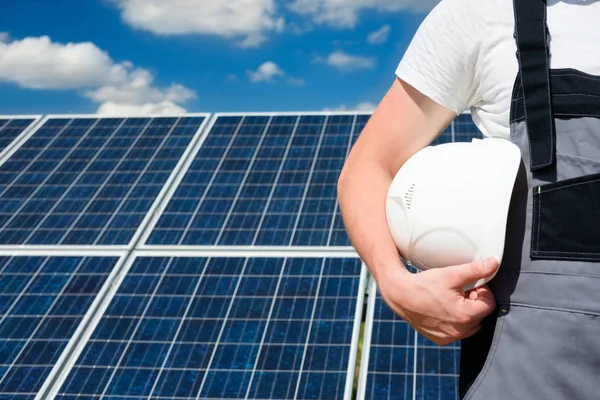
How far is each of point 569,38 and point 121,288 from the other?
552cm

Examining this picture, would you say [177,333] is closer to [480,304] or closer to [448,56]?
[448,56]

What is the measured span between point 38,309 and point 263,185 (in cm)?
258

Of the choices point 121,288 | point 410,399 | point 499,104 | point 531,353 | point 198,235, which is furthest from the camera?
point 198,235

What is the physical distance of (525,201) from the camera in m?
1.80

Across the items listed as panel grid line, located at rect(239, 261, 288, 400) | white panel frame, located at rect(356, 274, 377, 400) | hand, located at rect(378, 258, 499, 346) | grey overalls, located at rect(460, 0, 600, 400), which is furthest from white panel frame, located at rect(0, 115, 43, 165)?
grey overalls, located at rect(460, 0, 600, 400)

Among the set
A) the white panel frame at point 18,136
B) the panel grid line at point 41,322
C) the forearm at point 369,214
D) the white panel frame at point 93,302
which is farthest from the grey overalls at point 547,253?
the white panel frame at point 18,136

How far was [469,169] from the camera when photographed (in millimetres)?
1850

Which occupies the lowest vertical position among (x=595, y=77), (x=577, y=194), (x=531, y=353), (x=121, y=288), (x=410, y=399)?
(x=410, y=399)

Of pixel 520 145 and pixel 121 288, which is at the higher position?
pixel 520 145

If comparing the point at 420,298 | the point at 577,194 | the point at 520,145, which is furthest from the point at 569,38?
the point at 420,298

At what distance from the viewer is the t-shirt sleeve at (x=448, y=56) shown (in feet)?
6.51

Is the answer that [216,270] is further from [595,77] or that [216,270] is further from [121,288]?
[595,77]

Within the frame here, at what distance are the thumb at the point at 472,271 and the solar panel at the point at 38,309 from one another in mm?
4962

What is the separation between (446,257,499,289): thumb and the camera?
1699 millimetres
